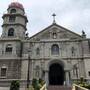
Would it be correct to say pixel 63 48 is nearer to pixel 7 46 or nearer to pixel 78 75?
pixel 78 75

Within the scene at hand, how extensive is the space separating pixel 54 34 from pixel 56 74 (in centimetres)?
770

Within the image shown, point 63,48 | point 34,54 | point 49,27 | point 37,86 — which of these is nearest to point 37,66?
point 34,54

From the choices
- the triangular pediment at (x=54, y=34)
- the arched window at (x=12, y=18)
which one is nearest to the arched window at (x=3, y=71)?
the triangular pediment at (x=54, y=34)

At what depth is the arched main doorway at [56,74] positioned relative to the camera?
33.0 metres

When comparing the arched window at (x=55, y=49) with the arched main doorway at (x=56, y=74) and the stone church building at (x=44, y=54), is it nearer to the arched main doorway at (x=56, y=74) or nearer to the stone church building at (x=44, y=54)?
the stone church building at (x=44, y=54)

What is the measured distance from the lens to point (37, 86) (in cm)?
2195

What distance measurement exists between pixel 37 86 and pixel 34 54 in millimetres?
11944

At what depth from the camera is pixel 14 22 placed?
36281 mm

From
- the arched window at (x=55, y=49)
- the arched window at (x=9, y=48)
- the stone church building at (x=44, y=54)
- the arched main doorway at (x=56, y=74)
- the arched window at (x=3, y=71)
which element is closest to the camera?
the stone church building at (x=44, y=54)

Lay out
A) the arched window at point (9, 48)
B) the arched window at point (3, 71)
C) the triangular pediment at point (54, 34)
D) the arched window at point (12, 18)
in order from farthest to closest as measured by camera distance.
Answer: the arched window at point (12, 18) → the triangular pediment at point (54, 34) → the arched window at point (9, 48) → the arched window at point (3, 71)

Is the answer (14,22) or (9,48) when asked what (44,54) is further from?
(14,22)

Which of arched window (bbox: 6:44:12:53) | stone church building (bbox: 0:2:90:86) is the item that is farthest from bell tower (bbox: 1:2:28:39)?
arched window (bbox: 6:44:12:53)

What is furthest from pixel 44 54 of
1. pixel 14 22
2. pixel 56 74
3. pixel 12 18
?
pixel 12 18

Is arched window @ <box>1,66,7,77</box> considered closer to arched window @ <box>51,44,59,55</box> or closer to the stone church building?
the stone church building
